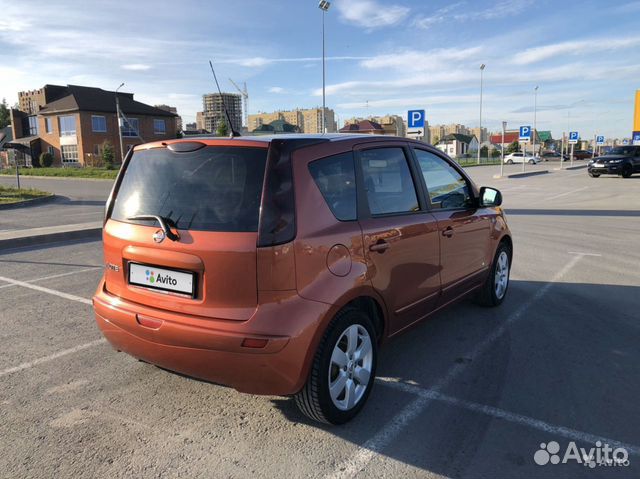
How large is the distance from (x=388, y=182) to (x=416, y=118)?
1307 centimetres

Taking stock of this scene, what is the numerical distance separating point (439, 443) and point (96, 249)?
8.06 m

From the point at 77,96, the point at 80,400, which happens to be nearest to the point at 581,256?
the point at 80,400

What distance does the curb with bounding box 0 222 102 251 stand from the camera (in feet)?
31.0

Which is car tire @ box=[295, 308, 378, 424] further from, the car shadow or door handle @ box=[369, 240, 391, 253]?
door handle @ box=[369, 240, 391, 253]

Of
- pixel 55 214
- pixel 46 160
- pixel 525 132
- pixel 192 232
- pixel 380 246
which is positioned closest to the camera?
pixel 192 232

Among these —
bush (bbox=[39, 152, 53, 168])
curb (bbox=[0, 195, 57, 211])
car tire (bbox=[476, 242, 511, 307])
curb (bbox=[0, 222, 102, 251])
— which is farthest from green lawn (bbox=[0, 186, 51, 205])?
bush (bbox=[39, 152, 53, 168])

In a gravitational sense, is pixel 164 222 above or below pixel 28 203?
above

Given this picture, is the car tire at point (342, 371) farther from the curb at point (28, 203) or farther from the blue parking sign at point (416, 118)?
the curb at point (28, 203)

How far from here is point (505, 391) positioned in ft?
11.7

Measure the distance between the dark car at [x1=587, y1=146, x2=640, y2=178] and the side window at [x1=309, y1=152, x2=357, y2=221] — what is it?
3249cm

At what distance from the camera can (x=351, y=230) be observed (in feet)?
10.2

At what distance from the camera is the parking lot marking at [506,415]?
2955 millimetres

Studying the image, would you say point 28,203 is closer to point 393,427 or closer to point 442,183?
point 442,183

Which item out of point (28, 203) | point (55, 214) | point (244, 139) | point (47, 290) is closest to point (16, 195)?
point (28, 203)
